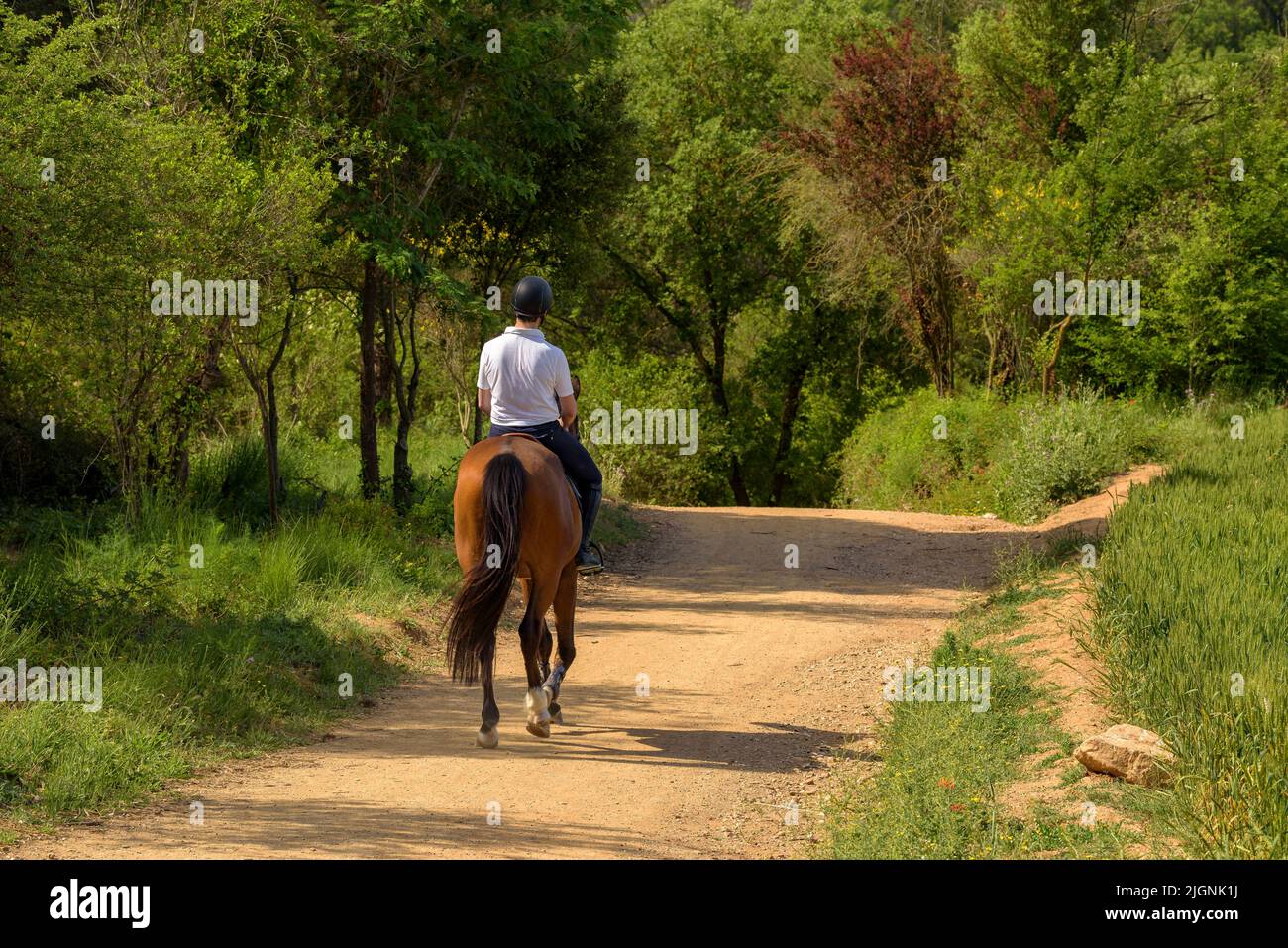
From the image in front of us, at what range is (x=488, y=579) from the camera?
8.14m

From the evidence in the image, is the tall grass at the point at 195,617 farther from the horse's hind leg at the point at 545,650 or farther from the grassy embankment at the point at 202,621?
the horse's hind leg at the point at 545,650

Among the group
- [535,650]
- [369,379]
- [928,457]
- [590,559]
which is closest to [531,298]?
[590,559]

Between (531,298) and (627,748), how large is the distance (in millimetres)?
3070

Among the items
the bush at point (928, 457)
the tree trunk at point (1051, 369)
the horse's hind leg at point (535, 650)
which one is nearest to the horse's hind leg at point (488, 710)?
the horse's hind leg at point (535, 650)

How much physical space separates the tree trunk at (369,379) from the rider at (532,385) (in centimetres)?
774

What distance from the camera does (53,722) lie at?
786cm

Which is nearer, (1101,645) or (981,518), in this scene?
(1101,645)

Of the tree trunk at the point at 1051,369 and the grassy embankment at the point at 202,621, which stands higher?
the tree trunk at the point at 1051,369

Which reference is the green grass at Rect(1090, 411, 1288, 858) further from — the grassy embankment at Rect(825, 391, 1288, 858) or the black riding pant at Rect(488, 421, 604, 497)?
the black riding pant at Rect(488, 421, 604, 497)

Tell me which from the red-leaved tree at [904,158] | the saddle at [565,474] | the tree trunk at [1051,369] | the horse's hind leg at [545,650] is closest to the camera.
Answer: the saddle at [565,474]

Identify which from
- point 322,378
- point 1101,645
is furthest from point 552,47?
point 1101,645

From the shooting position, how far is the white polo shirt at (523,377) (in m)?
8.68

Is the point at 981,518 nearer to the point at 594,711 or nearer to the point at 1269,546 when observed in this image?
the point at 1269,546
